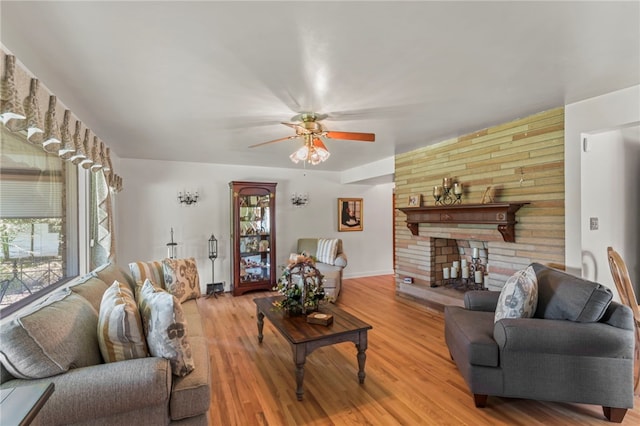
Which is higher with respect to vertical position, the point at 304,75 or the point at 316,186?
the point at 304,75

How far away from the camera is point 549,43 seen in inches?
71.2

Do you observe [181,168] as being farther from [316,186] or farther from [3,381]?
[3,381]

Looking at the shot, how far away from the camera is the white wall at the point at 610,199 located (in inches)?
110

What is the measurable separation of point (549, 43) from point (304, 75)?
1.50m

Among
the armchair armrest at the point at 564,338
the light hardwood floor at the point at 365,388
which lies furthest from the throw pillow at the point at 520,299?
the light hardwood floor at the point at 365,388

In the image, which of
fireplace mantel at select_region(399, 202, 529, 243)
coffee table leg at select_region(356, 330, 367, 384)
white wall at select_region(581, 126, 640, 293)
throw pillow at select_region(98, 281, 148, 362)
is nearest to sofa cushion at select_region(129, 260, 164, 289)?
throw pillow at select_region(98, 281, 148, 362)

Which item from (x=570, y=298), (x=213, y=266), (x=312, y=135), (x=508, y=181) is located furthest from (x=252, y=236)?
(x=570, y=298)

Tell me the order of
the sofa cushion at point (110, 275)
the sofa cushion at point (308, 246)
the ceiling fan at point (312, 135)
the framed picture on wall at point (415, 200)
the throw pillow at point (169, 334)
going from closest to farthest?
the throw pillow at point (169, 334), the sofa cushion at point (110, 275), the ceiling fan at point (312, 135), the framed picture on wall at point (415, 200), the sofa cushion at point (308, 246)

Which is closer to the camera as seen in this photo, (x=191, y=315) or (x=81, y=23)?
(x=81, y=23)

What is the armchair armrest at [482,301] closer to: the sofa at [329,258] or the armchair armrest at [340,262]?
the sofa at [329,258]

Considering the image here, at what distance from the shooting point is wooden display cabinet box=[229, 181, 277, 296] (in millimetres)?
5250

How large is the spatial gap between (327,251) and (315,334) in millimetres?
3208

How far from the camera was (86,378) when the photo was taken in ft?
4.68

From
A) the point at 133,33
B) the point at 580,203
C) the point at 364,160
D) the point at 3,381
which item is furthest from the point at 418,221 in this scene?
the point at 3,381
